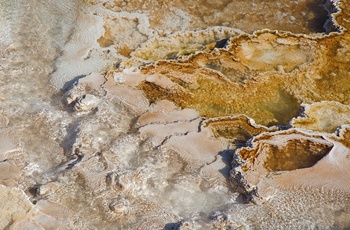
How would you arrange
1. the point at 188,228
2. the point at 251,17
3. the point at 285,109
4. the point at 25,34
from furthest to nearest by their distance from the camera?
the point at 251,17, the point at 25,34, the point at 285,109, the point at 188,228

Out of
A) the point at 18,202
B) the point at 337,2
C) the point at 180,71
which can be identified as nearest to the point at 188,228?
the point at 18,202

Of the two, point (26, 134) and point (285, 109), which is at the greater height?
point (285, 109)

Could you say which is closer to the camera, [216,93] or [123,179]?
[123,179]

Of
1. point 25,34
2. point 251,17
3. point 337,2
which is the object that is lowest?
point 25,34

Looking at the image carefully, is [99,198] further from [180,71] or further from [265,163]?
[180,71]

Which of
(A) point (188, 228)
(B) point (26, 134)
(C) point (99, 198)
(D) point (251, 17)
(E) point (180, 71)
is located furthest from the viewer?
(D) point (251, 17)

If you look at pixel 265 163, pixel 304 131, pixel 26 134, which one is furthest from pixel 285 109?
pixel 26 134

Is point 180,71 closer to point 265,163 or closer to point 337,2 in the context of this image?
point 265,163
